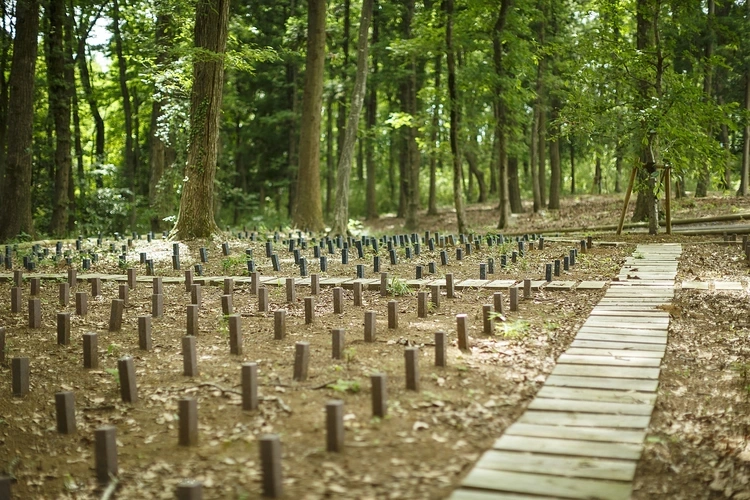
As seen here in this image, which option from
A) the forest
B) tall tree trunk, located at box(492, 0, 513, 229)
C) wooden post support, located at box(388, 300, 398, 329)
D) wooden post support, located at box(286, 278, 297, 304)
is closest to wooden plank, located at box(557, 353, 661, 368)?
wooden post support, located at box(388, 300, 398, 329)

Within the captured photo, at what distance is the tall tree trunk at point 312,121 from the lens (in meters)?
20.9

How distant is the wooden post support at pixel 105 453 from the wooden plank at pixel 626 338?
441 centimetres

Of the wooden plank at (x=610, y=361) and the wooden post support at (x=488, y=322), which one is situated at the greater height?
the wooden post support at (x=488, y=322)

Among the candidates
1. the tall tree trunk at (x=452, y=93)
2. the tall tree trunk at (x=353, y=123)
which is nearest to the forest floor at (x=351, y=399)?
the tall tree trunk at (x=353, y=123)

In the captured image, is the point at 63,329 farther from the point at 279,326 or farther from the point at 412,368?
the point at 412,368

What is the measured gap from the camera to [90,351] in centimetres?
695

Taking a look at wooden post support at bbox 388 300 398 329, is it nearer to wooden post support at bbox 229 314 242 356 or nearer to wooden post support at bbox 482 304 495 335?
wooden post support at bbox 482 304 495 335

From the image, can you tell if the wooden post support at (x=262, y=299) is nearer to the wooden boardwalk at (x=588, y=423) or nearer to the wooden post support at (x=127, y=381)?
the wooden post support at (x=127, y=381)

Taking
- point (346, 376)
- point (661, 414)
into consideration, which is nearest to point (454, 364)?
point (346, 376)

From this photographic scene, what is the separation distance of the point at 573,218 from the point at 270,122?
13551mm

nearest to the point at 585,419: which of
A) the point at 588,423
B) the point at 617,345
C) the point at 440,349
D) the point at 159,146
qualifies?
the point at 588,423

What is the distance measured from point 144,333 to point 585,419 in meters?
4.79

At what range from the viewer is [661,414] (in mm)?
5309

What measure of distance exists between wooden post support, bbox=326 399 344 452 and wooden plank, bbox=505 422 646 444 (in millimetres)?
→ 1130
